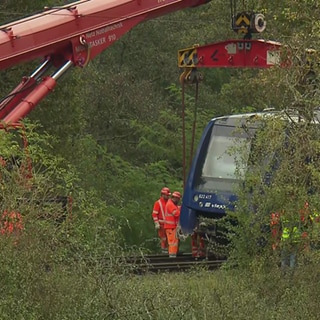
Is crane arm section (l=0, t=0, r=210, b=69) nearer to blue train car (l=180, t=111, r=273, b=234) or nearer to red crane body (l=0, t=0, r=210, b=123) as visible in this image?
red crane body (l=0, t=0, r=210, b=123)

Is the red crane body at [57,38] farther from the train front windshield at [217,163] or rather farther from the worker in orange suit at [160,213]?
the worker in orange suit at [160,213]

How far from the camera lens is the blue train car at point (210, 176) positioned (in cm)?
1975

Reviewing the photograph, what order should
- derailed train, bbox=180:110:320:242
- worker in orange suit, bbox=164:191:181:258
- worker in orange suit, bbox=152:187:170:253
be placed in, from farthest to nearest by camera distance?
worker in orange suit, bbox=152:187:170:253
worker in orange suit, bbox=164:191:181:258
derailed train, bbox=180:110:320:242

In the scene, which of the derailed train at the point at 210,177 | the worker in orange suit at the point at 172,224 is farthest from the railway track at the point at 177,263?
the derailed train at the point at 210,177

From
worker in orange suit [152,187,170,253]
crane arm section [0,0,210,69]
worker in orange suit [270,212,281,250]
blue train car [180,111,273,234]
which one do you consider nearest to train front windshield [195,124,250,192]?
blue train car [180,111,273,234]

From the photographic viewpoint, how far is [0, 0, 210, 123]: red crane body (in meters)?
16.6

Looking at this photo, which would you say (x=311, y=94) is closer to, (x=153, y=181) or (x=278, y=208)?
(x=278, y=208)

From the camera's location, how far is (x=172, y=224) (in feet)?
69.9

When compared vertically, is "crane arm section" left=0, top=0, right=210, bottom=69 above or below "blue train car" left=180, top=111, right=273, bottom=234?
above

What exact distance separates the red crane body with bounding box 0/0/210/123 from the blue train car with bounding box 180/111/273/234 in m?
2.60

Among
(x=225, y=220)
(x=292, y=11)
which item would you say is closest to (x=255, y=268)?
(x=225, y=220)

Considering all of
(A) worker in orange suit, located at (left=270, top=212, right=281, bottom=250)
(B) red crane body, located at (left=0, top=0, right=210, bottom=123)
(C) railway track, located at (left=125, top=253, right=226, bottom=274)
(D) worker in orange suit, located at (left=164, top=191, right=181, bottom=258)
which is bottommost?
(C) railway track, located at (left=125, top=253, right=226, bottom=274)

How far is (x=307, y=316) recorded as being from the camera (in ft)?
35.4

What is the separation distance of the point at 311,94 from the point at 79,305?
4598mm
